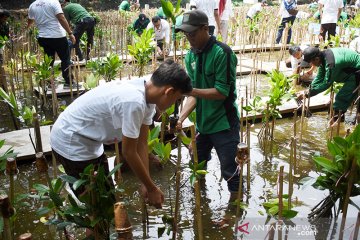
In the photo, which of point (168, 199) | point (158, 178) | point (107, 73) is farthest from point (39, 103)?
point (168, 199)

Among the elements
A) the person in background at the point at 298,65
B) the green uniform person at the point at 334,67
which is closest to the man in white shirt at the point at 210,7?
the person in background at the point at 298,65

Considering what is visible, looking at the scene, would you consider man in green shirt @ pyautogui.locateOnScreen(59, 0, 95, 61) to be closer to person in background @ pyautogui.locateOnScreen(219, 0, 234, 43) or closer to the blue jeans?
person in background @ pyautogui.locateOnScreen(219, 0, 234, 43)

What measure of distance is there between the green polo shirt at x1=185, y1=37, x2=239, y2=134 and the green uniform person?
5.26ft

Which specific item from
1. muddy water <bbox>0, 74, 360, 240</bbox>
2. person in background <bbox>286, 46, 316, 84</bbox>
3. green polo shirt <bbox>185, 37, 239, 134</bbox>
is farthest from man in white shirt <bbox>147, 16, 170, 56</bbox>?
green polo shirt <bbox>185, 37, 239, 134</bbox>

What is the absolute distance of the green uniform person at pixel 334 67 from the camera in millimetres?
4164

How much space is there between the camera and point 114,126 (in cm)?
208

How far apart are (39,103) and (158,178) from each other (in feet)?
9.36

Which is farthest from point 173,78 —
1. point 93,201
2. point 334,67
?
point 334,67

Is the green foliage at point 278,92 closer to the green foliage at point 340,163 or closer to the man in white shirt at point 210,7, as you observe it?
the green foliage at point 340,163

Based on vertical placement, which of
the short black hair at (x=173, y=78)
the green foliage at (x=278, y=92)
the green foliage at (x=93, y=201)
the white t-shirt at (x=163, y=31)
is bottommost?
the green foliage at (x=93, y=201)

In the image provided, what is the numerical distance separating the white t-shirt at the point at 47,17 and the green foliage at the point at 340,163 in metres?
4.58

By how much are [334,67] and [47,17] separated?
3899mm

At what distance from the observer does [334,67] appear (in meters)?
4.16

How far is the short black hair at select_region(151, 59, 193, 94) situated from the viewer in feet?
6.70
